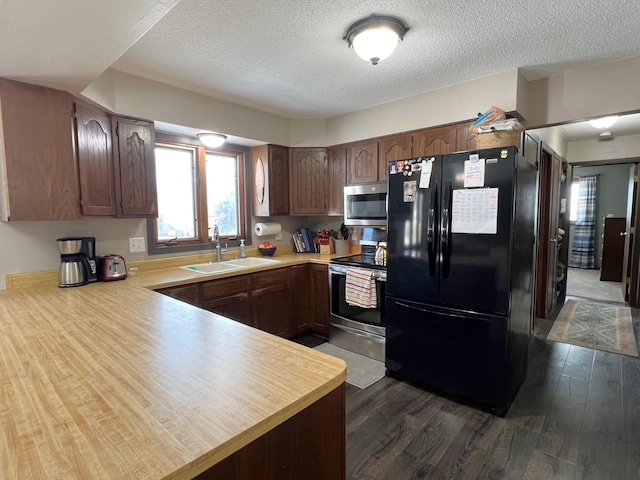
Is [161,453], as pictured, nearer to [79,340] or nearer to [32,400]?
[32,400]

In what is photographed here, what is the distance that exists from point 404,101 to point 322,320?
224 centimetres

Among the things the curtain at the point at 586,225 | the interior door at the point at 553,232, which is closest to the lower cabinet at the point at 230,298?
the interior door at the point at 553,232

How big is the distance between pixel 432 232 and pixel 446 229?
0.31 ft

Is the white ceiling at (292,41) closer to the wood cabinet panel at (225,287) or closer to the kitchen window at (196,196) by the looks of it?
the kitchen window at (196,196)

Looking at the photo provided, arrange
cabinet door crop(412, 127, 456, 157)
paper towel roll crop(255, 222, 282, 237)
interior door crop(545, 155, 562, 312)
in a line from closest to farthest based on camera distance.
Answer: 1. cabinet door crop(412, 127, 456, 157)
2. paper towel roll crop(255, 222, 282, 237)
3. interior door crop(545, 155, 562, 312)

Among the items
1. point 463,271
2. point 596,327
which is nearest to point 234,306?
point 463,271

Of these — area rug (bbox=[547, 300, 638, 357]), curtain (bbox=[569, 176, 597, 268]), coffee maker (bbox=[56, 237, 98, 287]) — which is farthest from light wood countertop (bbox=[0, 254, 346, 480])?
curtain (bbox=[569, 176, 597, 268])

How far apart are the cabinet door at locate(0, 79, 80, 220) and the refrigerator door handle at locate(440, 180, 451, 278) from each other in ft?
7.68

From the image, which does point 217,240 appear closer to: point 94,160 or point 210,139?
point 210,139

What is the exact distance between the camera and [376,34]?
1791mm

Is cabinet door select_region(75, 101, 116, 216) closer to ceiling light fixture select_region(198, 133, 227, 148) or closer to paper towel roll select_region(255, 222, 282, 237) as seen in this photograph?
ceiling light fixture select_region(198, 133, 227, 148)

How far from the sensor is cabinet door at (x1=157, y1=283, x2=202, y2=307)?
2.32 meters

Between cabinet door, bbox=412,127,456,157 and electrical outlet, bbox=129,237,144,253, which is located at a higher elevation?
cabinet door, bbox=412,127,456,157

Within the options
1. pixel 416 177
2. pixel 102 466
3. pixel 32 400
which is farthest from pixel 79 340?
pixel 416 177
